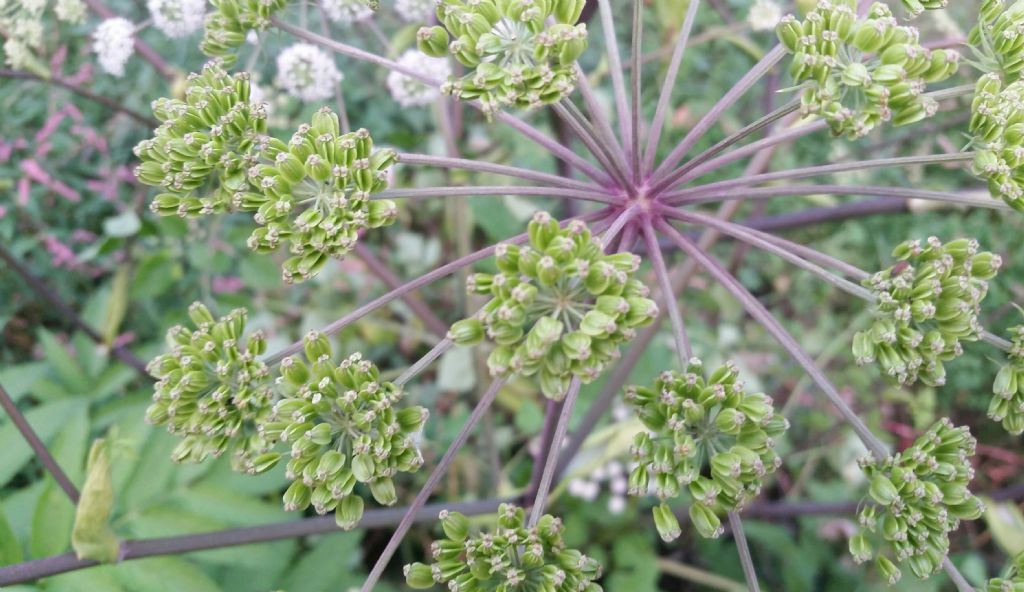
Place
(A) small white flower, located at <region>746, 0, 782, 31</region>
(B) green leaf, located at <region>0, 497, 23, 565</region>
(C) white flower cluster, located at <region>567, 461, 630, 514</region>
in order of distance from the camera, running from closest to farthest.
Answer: (B) green leaf, located at <region>0, 497, 23, 565</region>, (A) small white flower, located at <region>746, 0, 782, 31</region>, (C) white flower cluster, located at <region>567, 461, 630, 514</region>

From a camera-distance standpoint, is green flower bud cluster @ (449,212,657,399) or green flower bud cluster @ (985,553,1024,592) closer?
green flower bud cluster @ (449,212,657,399)

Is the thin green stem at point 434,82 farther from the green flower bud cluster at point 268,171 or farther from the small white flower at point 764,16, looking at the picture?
the small white flower at point 764,16

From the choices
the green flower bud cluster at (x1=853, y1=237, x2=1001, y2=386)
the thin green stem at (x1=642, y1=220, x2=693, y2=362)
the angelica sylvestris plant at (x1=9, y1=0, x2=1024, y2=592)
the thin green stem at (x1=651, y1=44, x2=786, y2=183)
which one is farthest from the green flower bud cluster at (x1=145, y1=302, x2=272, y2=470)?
the green flower bud cluster at (x1=853, y1=237, x2=1001, y2=386)

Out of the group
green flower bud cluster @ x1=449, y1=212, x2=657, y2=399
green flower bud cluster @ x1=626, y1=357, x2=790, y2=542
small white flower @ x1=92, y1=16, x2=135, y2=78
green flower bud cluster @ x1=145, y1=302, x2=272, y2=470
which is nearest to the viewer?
green flower bud cluster @ x1=449, y1=212, x2=657, y2=399

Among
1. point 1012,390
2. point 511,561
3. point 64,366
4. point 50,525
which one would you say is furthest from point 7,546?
point 1012,390

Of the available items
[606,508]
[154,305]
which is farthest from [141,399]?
[606,508]

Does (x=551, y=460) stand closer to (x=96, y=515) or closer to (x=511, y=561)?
(x=511, y=561)

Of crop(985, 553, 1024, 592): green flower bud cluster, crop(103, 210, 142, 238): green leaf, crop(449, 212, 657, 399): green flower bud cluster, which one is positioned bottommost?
crop(985, 553, 1024, 592): green flower bud cluster

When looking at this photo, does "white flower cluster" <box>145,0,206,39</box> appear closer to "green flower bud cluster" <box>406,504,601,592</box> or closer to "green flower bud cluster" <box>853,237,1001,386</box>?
"green flower bud cluster" <box>406,504,601,592</box>
